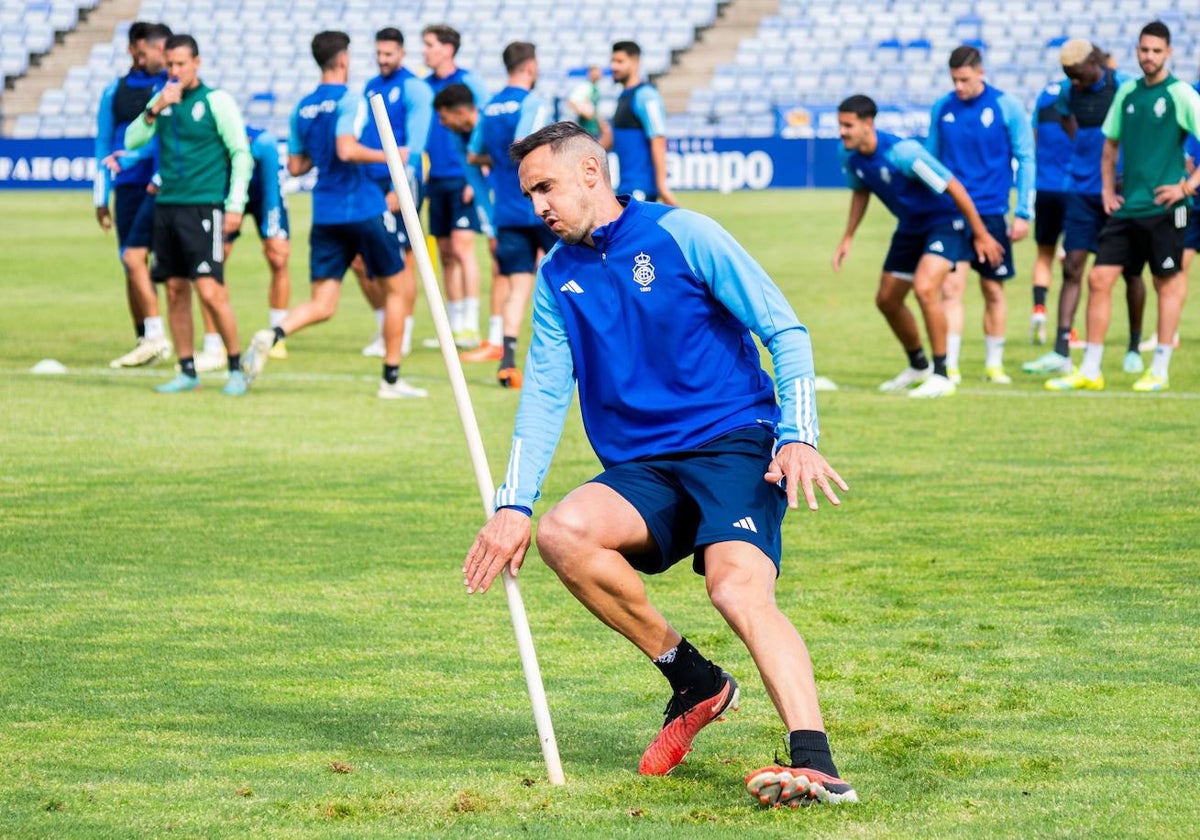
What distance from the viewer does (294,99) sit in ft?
143

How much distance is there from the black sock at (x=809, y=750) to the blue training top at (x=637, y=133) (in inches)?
453

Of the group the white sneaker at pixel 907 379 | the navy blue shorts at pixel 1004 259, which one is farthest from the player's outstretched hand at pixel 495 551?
the navy blue shorts at pixel 1004 259

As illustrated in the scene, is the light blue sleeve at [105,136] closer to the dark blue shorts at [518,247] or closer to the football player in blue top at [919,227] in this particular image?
the dark blue shorts at [518,247]


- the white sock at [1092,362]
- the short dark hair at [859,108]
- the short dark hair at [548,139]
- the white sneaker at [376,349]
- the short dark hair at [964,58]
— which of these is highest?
the short dark hair at [548,139]

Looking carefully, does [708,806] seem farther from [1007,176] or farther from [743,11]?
[743,11]

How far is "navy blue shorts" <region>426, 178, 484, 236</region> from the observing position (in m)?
15.3

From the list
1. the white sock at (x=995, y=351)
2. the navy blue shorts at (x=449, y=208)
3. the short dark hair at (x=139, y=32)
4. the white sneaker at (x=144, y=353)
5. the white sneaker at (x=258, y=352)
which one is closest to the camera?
the white sneaker at (x=258, y=352)

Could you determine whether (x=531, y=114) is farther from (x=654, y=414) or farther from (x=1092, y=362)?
(x=654, y=414)

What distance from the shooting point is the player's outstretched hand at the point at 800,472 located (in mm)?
4305

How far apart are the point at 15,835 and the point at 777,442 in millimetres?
1981

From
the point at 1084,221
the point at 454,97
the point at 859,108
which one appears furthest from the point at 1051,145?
the point at 454,97

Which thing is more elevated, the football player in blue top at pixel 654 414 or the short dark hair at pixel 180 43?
the short dark hair at pixel 180 43

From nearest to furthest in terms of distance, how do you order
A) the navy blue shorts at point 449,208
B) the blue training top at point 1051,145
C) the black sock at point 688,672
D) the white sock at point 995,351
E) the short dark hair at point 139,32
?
the black sock at point 688,672 < the white sock at point 995,351 < the short dark hair at point 139,32 < the blue training top at point 1051,145 < the navy blue shorts at point 449,208

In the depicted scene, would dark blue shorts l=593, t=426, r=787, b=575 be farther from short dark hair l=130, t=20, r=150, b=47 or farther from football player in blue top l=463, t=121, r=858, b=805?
short dark hair l=130, t=20, r=150, b=47
